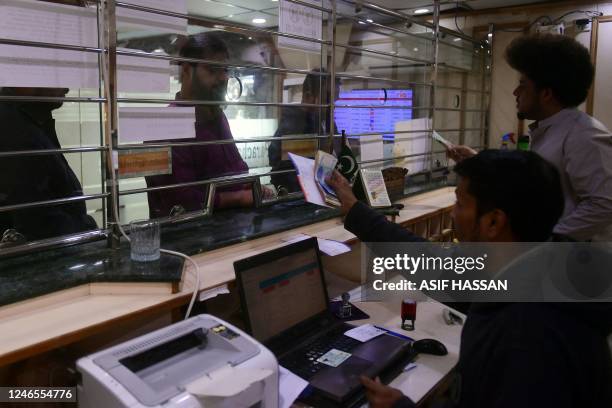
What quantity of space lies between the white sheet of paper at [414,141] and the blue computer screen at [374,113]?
0.67ft

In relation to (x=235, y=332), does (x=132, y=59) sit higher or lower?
higher

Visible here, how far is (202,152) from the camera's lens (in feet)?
6.23

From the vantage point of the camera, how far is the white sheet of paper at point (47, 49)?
1.17 m

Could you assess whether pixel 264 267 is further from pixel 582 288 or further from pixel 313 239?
pixel 582 288

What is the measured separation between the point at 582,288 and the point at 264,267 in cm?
81

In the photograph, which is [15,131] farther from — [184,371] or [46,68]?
[184,371]

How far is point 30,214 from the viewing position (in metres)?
1.43

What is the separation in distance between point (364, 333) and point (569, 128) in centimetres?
106

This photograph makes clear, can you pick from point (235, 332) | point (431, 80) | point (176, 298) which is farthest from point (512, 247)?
point (431, 80)

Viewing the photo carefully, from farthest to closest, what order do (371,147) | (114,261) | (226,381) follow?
(371,147)
(114,261)
(226,381)
